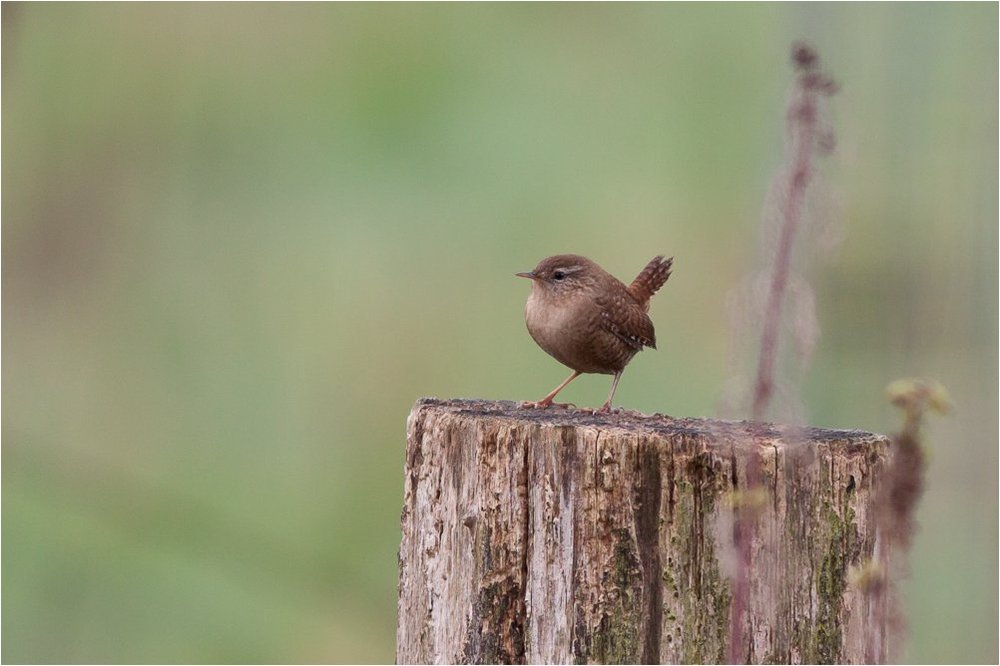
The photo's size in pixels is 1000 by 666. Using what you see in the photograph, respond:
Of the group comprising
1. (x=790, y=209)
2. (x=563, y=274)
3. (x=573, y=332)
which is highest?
(x=563, y=274)

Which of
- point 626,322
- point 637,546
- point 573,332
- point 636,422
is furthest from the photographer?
point 626,322

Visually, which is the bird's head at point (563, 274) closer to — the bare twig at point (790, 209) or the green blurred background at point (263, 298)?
the green blurred background at point (263, 298)

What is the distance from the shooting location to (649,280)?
466 cm

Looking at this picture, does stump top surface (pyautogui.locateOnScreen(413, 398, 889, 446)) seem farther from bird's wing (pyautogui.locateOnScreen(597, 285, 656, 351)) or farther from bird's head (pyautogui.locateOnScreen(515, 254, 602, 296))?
bird's head (pyautogui.locateOnScreen(515, 254, 602, 296))

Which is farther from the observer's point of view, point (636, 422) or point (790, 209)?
point (636, 422)

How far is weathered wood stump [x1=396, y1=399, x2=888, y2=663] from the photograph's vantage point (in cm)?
241

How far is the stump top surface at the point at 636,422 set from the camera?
2.62 meters

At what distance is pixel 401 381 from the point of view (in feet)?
15.2

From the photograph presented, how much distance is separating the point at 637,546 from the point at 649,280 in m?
2.35

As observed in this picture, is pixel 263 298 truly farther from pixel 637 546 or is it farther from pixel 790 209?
pixel 790 209

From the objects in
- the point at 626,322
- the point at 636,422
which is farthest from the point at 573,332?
the point at 636,422

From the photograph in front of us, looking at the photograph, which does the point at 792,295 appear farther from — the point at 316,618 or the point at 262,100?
the point at 262,100

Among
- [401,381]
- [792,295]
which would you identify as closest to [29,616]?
[401,381]

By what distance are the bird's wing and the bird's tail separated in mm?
462
